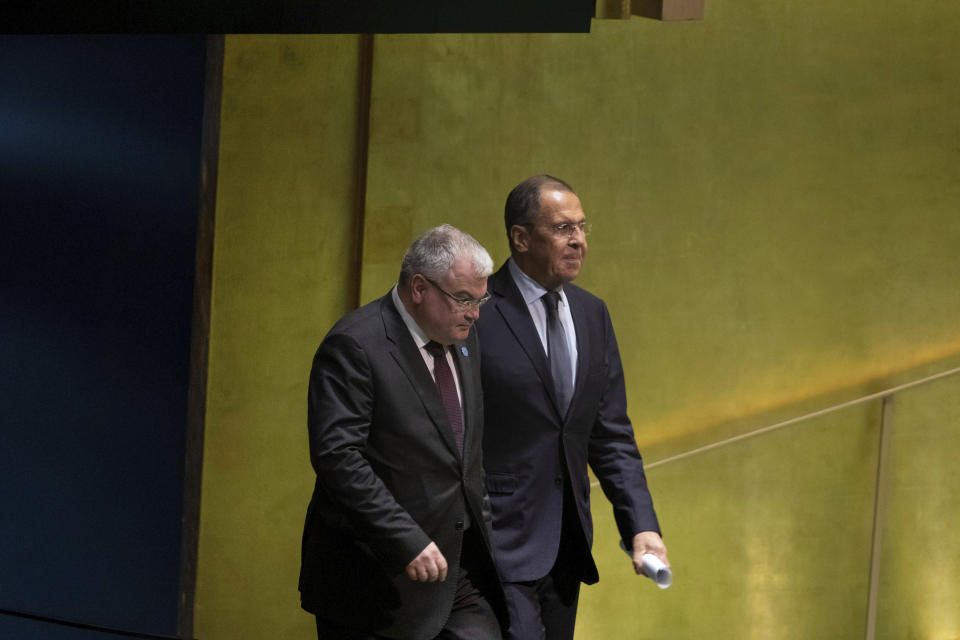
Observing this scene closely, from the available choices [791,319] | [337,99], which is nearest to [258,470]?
[337,99]

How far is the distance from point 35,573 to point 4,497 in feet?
0.94

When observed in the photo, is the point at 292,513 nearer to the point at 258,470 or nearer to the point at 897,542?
the point at 258,470

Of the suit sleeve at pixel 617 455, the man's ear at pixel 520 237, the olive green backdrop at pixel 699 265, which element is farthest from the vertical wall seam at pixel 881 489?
the man's ear at pixel 520 237

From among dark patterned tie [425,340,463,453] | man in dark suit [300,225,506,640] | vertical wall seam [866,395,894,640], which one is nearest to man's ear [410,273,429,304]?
man in dark suit [300,225,506,640]

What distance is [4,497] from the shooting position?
171 inches

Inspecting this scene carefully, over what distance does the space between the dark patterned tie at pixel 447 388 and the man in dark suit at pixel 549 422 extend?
20 centimetres

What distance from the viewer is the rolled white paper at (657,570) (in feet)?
9.50

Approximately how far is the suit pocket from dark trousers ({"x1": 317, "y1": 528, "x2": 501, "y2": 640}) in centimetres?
18

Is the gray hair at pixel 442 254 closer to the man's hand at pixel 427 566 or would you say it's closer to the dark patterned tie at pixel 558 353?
the dark patterned tie at pixel 558 353

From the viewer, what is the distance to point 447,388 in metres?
2.85

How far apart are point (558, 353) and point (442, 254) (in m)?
0.51

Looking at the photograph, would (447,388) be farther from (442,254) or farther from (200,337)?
(200,337)

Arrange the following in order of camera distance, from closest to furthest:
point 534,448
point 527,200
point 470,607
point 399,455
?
point 399,455, point 470,607, point 534,448, point 527,200

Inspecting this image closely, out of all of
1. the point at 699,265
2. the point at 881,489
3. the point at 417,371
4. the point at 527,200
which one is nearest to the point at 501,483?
the point at 417,371
